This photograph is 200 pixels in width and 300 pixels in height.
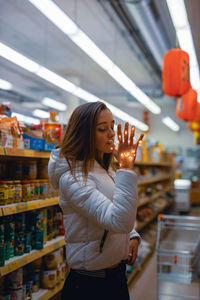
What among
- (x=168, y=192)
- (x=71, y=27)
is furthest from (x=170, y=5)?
(x=168, y=192)

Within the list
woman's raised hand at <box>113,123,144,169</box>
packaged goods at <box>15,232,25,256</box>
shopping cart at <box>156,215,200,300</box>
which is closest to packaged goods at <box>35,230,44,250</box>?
packaged goods at <box>15,232,25,256</box>

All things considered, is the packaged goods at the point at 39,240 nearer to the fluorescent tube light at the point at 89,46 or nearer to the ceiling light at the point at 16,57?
the fluorescent tube light at the point at 89,46

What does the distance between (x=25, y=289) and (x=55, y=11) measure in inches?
98.6

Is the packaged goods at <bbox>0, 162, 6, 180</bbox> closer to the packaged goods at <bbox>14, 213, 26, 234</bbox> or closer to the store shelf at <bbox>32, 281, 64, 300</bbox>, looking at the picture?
the packaged goods at <bbox>14, 213, 26, 234</bbox>

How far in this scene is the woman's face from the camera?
1.71 meters

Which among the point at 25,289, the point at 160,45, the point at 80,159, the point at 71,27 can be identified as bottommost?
the point at 25,289

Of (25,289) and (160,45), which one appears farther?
(160,45)

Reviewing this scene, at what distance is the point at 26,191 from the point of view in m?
2.61

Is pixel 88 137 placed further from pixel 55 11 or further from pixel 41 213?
pixel 55 11

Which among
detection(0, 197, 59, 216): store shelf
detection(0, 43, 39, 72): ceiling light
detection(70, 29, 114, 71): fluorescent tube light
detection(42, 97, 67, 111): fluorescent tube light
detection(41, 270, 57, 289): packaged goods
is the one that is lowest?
detection(41, 270, 57, 289): packaged goods

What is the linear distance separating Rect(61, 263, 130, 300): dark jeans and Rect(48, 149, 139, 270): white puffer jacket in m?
0.07

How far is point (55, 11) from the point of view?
3.45m

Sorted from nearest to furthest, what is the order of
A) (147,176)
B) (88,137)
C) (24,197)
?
(88,137) < (24,197) < (147,176)

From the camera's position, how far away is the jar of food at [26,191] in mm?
2590
